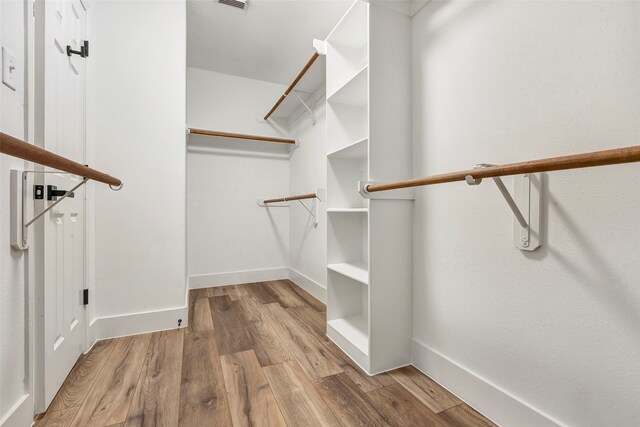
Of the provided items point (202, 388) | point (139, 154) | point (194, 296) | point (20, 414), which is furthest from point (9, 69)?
point (194, 296)

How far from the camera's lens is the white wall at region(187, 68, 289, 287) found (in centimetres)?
292

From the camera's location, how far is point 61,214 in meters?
1.27

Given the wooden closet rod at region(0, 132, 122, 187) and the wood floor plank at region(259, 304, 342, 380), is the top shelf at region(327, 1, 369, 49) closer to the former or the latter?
the wooden closet rod at region(0, 132, 122, 187)

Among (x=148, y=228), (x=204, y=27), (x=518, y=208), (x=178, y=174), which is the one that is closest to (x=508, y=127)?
(x=518, y=208)

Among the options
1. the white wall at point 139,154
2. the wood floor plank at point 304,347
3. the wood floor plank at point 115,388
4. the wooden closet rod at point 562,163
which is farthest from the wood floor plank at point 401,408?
the white wall at point 139,154

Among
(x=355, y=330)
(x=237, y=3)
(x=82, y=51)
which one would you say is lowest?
(x=355, y=330)

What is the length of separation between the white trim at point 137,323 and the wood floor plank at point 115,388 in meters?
0.10

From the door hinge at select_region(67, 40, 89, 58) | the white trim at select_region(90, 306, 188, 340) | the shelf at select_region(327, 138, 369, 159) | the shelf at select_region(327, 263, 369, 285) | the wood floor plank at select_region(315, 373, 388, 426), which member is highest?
the door hinge at select_region(67, 40, 89, 58)

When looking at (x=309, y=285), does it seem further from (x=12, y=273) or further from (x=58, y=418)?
(x=12, y=273)

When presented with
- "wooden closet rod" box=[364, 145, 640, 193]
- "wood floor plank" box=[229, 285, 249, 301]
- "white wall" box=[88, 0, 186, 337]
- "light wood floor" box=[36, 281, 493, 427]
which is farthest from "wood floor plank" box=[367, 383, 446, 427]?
"wood floor plank" box=[229, 285, 249, 301]

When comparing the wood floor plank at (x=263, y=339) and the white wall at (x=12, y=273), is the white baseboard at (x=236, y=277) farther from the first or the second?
the white wall at (x=12, y=273)

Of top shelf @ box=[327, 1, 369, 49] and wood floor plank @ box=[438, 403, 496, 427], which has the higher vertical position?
top shelf @ box=[327, 1, 369, 49]

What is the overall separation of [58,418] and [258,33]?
268 cm

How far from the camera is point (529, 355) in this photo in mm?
936
